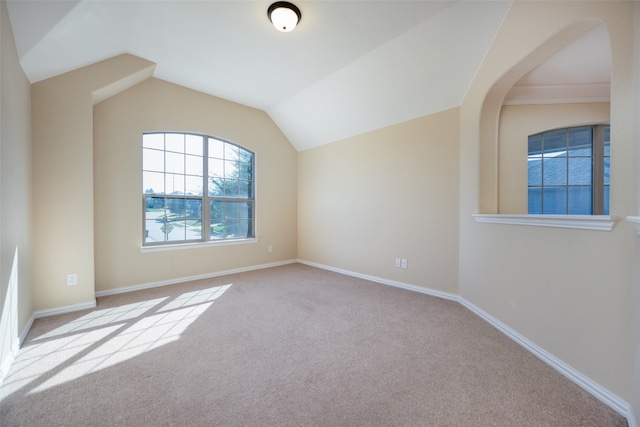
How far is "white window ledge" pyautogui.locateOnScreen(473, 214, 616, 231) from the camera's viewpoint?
1548 mm

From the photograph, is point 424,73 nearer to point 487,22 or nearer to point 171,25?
point 487,22

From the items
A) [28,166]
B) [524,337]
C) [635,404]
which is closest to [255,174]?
[28,166]

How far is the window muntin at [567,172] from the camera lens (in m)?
3.17

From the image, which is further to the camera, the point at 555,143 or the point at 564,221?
the point at 555,143

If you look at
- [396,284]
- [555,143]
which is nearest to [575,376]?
[396,284]

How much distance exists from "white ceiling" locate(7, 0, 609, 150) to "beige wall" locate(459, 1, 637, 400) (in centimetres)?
34

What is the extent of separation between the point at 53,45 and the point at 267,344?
3.15m

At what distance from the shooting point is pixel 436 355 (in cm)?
196

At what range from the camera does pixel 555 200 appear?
10.7 ft

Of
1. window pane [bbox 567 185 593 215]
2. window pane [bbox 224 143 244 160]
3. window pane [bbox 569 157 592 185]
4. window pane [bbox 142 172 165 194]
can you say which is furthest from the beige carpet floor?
window pane [bbox 224 143 244 160]

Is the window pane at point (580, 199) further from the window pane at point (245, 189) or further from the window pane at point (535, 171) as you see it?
the window pane at point (245, 189)

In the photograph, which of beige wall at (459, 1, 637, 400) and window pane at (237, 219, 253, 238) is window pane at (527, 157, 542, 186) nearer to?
beige wall at (459, 1, 637, 400)

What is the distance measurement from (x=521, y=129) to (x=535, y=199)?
0.91 metres

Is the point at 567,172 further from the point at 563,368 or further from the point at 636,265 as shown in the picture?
the point at 563,368
